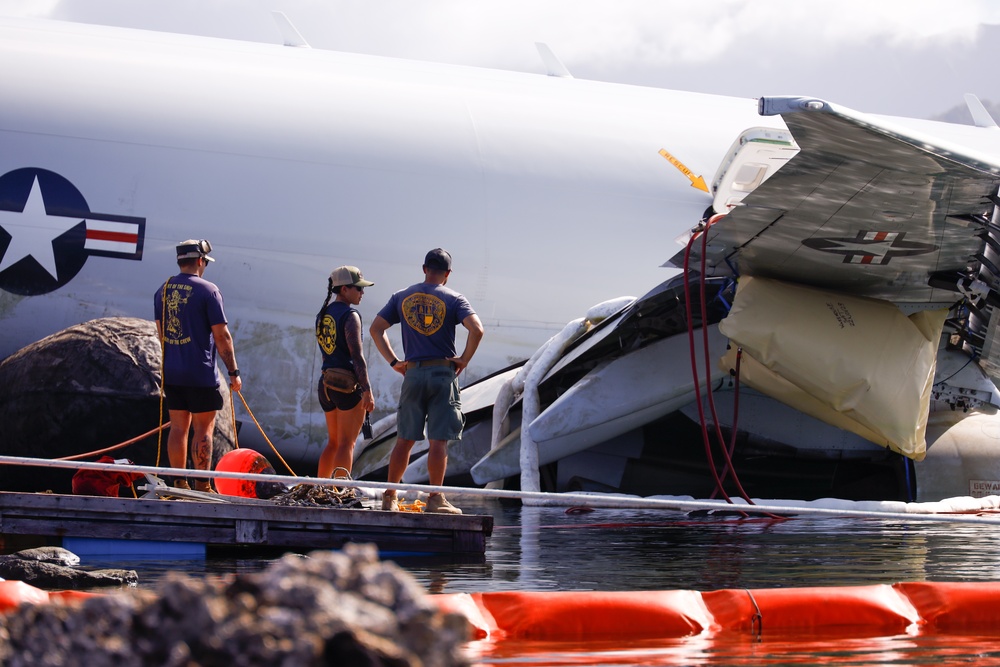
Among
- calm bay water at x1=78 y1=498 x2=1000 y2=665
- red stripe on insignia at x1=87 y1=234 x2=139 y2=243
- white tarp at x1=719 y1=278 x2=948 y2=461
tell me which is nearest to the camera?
calm bay water at x1=78 y1=498 x2=1000 y2=665

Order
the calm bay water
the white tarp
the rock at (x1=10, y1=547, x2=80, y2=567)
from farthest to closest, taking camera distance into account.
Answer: the white tarp → the rock at (x1=10, y1=547, x2=80, y2=567) → the calm bay water

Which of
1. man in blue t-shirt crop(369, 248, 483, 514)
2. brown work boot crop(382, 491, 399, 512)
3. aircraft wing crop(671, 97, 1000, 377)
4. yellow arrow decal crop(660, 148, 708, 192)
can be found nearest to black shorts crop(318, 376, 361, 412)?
man in blue t-shirt crop(369, 248, 483, 514)

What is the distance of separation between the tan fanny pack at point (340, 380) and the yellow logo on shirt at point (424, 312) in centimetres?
74

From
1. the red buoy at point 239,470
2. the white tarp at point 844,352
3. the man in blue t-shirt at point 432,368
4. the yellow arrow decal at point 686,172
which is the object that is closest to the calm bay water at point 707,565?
the man in blue t-shirt at point 432,368

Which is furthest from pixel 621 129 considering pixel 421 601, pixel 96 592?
pixel 421 601

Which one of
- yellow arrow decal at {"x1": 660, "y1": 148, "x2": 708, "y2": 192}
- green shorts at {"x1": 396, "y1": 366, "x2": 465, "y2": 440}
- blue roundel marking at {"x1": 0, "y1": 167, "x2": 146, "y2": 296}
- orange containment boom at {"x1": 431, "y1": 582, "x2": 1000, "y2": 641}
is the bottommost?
orange containment boom at {"x1": 431, "y1": 582, "x2": 1000, "y2": 641}

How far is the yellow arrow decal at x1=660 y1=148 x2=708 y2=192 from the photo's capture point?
1360cm

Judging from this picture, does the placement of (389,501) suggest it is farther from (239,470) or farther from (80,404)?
(80,404)

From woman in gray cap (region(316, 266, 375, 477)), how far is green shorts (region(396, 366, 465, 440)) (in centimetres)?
55

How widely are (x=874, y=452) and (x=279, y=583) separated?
1007 centimetres

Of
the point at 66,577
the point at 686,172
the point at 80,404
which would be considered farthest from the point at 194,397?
the point at 686,172

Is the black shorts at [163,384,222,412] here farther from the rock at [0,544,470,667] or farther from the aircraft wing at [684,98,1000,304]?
the rock at [0,544,470,667]

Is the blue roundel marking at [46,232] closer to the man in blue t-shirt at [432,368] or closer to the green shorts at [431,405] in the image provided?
the man in blue t-shirt at [432,368]

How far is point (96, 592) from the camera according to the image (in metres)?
4.90
